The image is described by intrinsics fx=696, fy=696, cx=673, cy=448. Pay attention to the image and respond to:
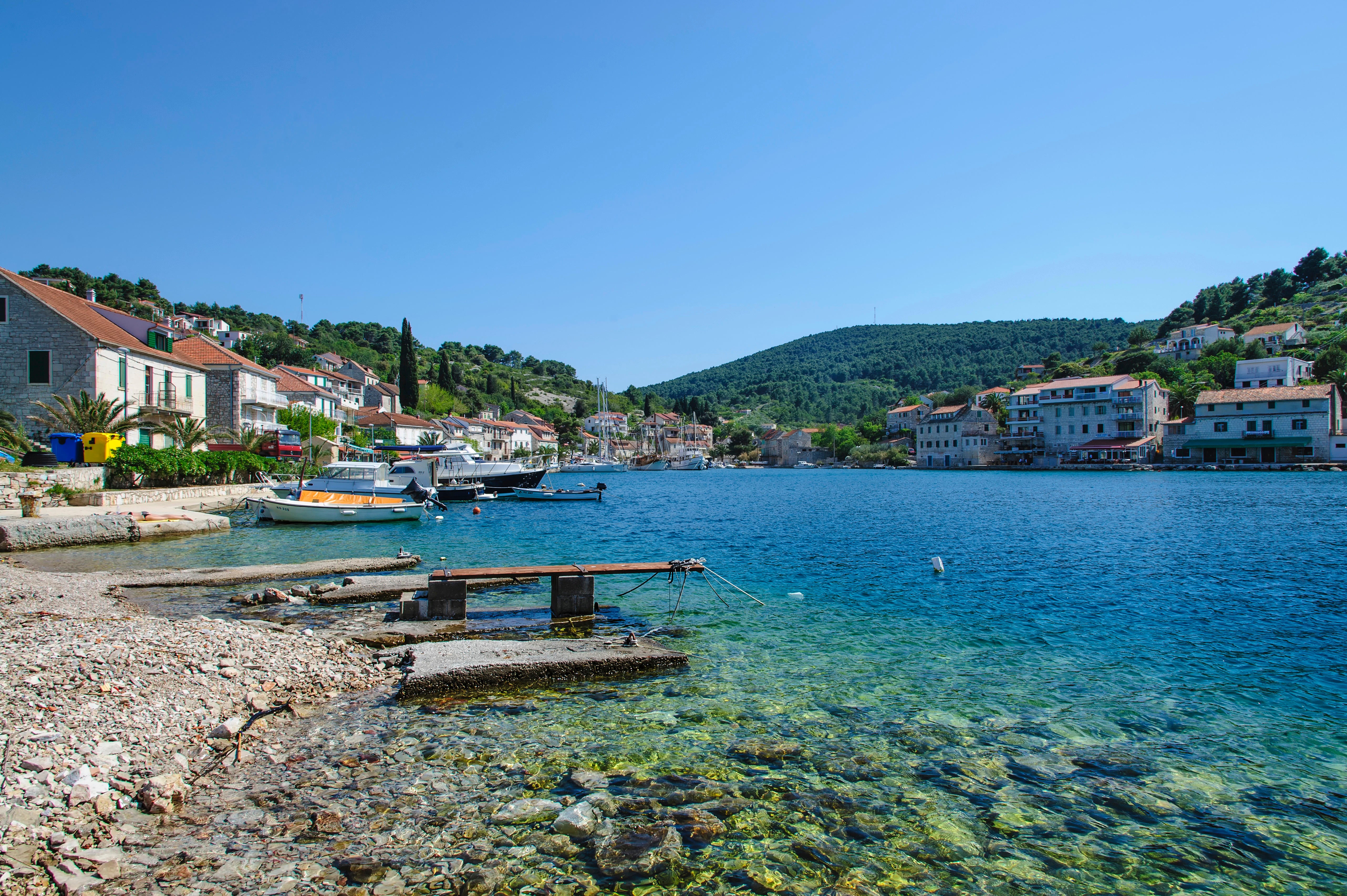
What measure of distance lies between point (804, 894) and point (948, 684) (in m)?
5.59

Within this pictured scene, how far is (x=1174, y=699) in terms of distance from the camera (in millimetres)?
9273

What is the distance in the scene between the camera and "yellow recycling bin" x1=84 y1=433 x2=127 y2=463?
1113 inches

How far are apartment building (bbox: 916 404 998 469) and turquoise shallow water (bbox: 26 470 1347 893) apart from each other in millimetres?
103152

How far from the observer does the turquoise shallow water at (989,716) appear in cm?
559

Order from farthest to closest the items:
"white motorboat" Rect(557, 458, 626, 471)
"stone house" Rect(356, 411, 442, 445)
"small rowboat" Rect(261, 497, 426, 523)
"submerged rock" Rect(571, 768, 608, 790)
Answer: "white motorboat" Rect(557, 458, 626, 471) → "stone house" Rect(356, 411, 442, 445) → "small rowboat" Rect(261, 497, 426, 523) → "submerged rock" Rect(571, 768, 608, 790)

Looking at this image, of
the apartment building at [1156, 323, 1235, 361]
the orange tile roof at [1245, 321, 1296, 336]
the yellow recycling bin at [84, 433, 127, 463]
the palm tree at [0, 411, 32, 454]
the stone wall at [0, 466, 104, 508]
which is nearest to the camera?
the stone wall at [0, 466, 104, 508]

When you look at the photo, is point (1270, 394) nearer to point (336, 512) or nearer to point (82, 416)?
point (336, 512)

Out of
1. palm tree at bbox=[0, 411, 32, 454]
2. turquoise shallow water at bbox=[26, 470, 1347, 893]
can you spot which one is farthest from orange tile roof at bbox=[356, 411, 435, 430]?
turquoise shallow water at bbox=[26, 470, 1347, 893]

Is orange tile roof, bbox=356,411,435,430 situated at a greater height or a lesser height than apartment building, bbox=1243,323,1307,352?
lesser

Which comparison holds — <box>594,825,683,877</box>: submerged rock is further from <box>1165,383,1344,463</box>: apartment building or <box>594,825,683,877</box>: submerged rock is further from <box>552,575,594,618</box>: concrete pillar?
<box>1165,383,1344,463</box>: apartment building

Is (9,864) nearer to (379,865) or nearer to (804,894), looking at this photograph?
(379,865)

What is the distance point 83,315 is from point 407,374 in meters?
64.0

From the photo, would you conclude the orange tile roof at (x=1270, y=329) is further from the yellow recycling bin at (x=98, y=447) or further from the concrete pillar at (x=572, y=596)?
the yellow recycling bin at (x=98, y=447)

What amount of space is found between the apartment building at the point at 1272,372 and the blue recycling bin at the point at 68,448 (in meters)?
122
